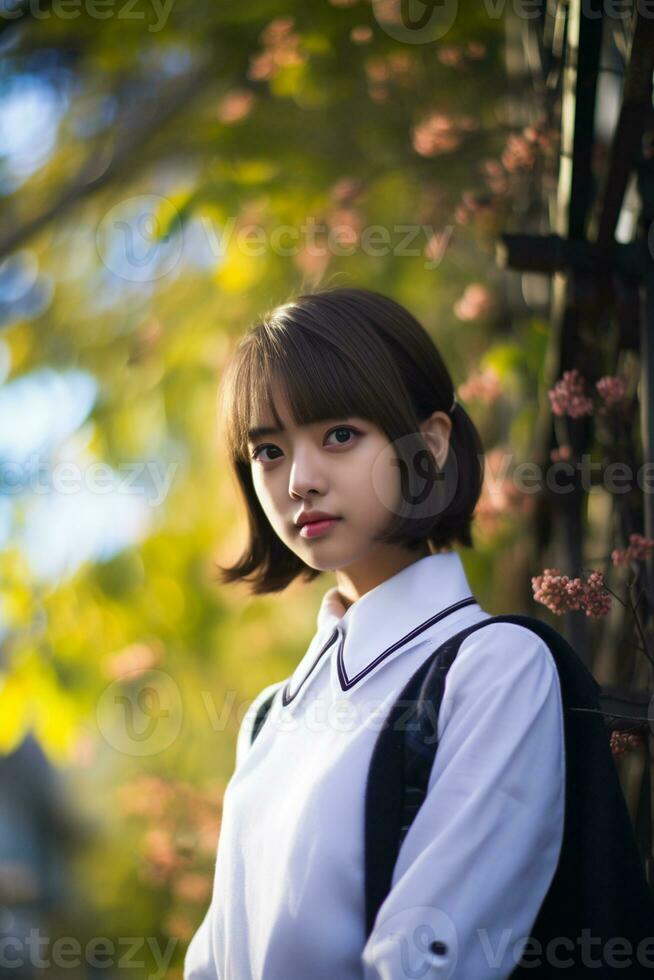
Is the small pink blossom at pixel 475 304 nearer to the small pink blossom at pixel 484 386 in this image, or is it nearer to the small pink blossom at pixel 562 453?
the small pink blossom at pixel 484 386

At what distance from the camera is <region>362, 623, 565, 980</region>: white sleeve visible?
92 centimetres

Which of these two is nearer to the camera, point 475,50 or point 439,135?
point 439,135

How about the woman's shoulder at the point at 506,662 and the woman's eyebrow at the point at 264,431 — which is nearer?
the woman's shoulder at the point at 506,662

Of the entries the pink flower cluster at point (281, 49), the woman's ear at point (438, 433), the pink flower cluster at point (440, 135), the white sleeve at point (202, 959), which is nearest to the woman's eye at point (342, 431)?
the woman's ear at point (438, 433)

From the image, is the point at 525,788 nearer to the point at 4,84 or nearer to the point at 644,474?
the point at 644,474

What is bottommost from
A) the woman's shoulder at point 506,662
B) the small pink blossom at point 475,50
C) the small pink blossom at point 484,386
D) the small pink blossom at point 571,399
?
the woman's shoulder at point 506,662

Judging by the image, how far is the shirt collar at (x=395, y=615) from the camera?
1.14 metres

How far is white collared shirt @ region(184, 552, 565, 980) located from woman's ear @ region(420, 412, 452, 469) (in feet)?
0.42

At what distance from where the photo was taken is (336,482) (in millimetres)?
1145

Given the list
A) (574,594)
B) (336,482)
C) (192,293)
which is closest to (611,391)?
(574,594)

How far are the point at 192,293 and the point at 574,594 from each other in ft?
6.99

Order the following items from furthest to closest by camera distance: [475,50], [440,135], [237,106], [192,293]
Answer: [192,293] → [237,106] → [475,50] → [440,135]

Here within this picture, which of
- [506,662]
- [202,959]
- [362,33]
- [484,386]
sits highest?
[362,33]

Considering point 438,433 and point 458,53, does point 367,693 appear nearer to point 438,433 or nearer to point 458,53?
point 438,433
